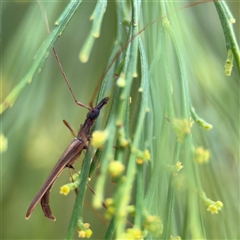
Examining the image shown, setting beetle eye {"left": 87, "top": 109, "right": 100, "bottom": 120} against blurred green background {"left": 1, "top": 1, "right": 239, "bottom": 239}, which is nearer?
beetle eye {"left": 87, "top": 109, "right": 100, "bottom": 120}

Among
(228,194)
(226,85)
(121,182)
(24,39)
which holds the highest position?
(24,39)

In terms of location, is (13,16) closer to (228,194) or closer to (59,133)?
(59,133)

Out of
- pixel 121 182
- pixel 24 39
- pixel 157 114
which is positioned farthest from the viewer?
pixel 24 39

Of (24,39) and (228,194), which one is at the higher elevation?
(24,39)

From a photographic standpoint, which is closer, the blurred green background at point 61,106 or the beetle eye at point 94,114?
the beetle eye at point 94,114

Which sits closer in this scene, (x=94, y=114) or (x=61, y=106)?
(x=94, y=114)

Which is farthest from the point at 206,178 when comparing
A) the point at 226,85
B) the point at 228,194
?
the point at 226,85

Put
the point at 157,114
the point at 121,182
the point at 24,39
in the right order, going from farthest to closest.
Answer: the point at 24,39 → the point at 157,114 → the point at 121,182

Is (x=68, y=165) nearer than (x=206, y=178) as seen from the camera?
Yes
